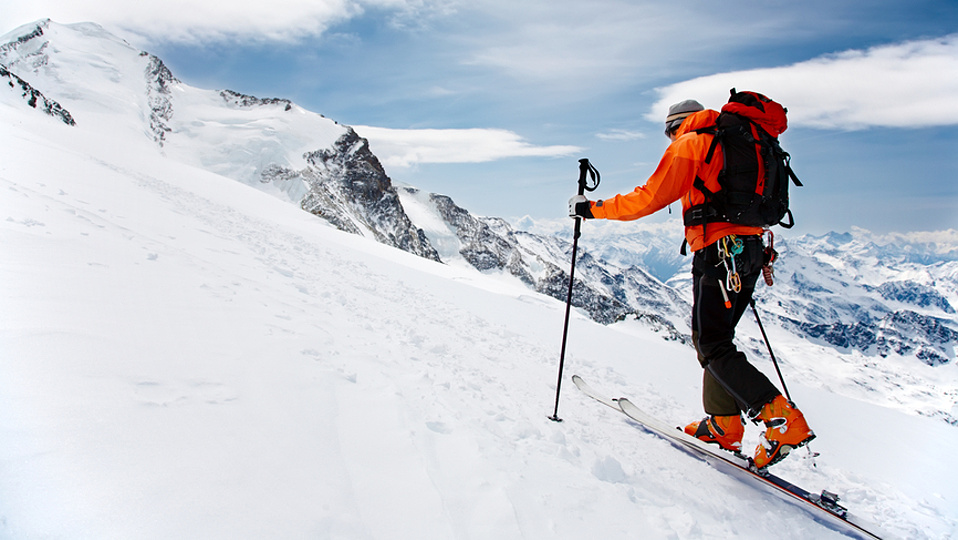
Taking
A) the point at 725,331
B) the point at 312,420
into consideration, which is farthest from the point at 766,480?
the point at 312,420

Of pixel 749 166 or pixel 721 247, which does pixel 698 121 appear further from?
pixel 721 247

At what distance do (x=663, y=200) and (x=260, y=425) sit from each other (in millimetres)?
3831

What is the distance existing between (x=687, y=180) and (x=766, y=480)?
284cm

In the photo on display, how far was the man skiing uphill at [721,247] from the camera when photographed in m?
3.88

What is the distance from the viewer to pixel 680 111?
4.70 m

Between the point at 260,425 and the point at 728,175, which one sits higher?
the point at 728,175

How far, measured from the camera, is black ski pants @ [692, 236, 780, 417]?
3.97m

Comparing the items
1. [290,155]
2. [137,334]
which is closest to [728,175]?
[137,334]

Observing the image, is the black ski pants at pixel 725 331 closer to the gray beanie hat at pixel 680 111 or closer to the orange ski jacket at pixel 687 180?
the orange ski jacket at pixel 687 180

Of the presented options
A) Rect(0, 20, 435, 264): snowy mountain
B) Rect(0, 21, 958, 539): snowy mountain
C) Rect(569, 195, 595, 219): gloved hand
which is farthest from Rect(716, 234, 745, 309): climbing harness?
Rect(0, 20, 435, 264): snowy mountain

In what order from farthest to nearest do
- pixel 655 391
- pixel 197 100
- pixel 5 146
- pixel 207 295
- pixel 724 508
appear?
pixel 197 100, pixel 5 146, pixel 655 391, pixel 207 295, pixel 724 508

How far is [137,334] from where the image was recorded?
336cm

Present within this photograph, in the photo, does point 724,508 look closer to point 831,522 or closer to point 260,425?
point 831,522

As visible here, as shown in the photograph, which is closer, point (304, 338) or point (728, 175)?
point (728, 175)
